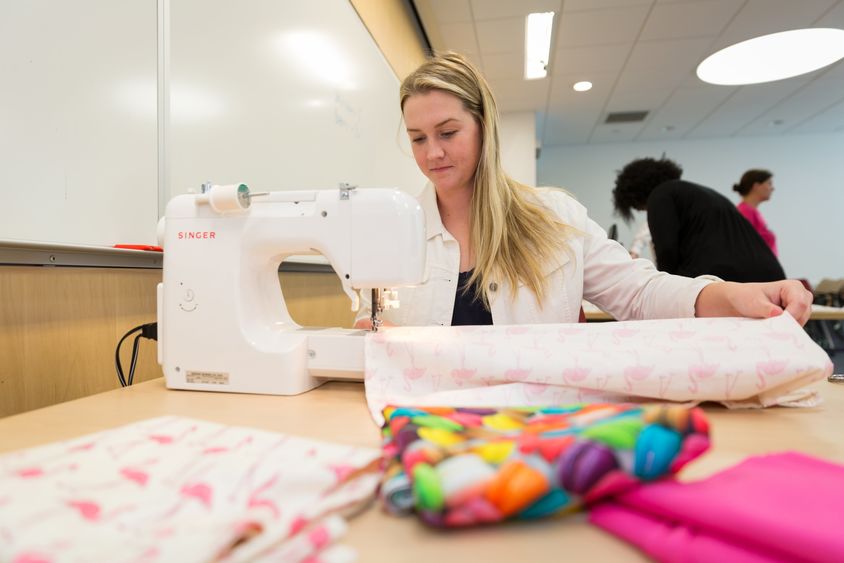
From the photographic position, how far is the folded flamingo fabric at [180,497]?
30cm

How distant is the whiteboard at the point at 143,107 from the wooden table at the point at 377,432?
1.16 feet

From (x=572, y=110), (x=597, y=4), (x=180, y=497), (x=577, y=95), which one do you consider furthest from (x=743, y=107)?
(x=180, y=497)

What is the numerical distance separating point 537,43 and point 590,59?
1.82ft

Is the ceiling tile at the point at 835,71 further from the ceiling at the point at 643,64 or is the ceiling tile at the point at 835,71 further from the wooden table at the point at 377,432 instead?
the wooden table at the point at 377,432

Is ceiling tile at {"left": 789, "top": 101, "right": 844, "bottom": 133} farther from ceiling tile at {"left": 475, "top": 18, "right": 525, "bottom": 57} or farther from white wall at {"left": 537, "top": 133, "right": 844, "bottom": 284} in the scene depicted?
ceiling tile at {"left": 475, "top": 18, "right": 525, "bottom": 57}

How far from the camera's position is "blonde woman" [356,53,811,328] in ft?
3.87

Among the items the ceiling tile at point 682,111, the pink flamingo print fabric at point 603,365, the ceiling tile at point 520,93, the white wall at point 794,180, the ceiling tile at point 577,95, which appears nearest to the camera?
the pink flamingo print fabric at point 603,365

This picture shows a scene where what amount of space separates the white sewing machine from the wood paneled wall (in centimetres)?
21

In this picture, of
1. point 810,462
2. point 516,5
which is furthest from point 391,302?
point 516,5

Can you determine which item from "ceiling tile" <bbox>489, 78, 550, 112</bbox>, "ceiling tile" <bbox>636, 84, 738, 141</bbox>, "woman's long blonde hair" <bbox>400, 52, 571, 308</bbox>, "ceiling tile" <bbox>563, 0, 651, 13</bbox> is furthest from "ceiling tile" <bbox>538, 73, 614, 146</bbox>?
"woman's long blonde hair" <bbox>400, 52, 571, 308</bbox>

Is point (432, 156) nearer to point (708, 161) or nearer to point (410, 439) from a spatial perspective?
point (410, 439)

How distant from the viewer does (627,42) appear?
3.74 meters

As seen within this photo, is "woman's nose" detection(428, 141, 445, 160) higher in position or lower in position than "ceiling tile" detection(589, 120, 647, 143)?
lower

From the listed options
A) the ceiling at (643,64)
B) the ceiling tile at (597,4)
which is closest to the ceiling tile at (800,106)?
the ceiling at (643,64)
